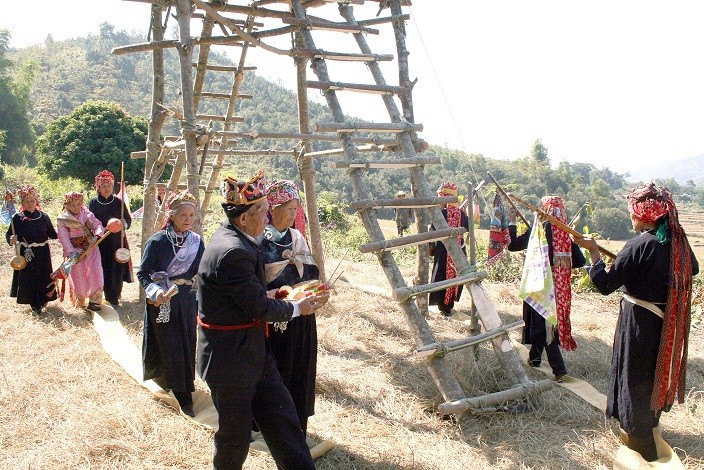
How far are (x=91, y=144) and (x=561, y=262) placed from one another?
19.7m

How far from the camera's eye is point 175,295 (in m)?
4.70

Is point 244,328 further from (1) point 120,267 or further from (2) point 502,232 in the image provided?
(1) point 120,267

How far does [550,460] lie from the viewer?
3889 millimetres

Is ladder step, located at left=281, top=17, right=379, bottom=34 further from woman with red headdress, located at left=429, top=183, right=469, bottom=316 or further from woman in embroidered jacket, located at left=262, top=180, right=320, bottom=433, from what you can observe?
woman with red headdress, located at left=429, top=183, right=469, bottom=316

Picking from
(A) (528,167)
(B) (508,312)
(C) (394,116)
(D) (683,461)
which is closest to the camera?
(D) (683,461)

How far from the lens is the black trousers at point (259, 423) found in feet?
9.96

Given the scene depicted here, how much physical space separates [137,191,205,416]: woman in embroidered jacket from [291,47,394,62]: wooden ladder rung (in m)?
1.73

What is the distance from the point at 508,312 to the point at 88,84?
211 ft

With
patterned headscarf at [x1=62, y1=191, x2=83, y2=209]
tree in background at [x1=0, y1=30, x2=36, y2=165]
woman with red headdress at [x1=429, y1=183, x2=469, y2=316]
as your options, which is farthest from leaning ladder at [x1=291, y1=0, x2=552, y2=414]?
tree in background at [x1=0, y1=30, x2=36, y2=165]

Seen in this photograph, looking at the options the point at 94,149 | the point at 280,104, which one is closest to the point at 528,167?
the point at 280,104

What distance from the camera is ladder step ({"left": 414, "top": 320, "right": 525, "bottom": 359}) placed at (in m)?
4.39

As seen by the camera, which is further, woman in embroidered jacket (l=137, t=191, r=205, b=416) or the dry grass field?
woman in embroidered jacket (l=137, t=191, r=205, b=416)

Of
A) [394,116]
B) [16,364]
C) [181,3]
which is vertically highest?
[181,3]

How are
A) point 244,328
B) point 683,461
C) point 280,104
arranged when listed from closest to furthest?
1. point 244,328
2. point 683,461
3. point 280,104
